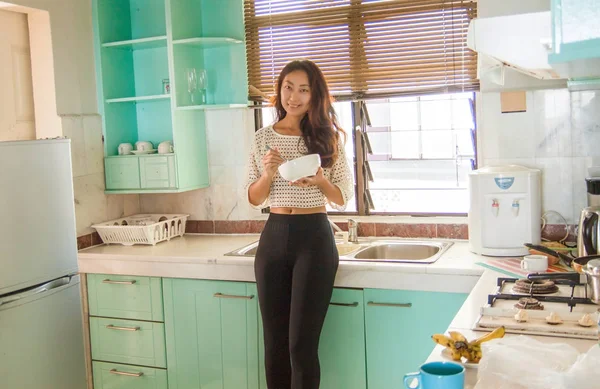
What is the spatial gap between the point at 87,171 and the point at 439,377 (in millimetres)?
2840

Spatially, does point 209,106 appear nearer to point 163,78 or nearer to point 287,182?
point 163,78

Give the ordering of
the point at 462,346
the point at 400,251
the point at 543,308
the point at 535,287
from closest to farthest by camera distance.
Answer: the point at 462,346 → the point at 543,308 → the point at 535,287 → the point at 400,251

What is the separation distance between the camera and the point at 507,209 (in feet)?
9.66

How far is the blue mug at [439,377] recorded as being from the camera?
1258mm

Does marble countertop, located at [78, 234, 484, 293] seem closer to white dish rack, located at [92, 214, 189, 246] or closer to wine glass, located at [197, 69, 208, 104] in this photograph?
white dish rack, located at [92, 214, 189, 246]

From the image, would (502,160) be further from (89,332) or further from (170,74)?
(89,332)

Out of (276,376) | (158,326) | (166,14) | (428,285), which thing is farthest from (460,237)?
(166,14)

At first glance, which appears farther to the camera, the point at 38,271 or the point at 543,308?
the point at 38,271

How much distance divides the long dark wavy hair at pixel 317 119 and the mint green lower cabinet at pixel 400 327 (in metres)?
0.61

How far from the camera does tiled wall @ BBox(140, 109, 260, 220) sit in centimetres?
382

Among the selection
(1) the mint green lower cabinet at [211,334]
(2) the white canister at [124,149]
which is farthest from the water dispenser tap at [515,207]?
(2) the white canister at [124,149]

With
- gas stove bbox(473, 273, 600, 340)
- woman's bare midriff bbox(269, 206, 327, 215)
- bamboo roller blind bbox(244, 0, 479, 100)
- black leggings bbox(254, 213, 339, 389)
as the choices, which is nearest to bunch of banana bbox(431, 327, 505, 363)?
gas stove bbox(473, 273, 600, 340)

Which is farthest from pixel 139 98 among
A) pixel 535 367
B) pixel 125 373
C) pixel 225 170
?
pixel 535 367

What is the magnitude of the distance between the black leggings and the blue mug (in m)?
1.39
